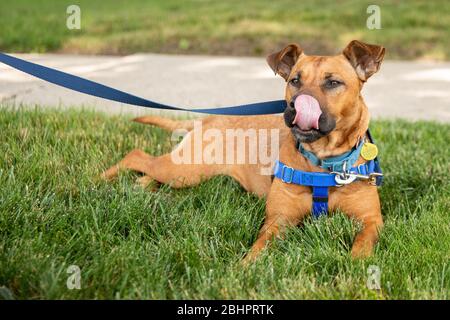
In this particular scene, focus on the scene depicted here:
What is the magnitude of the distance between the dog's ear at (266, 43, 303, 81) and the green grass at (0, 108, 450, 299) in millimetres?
777

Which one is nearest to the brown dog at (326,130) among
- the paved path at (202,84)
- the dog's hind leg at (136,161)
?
the dog's hind leg at (136,161)

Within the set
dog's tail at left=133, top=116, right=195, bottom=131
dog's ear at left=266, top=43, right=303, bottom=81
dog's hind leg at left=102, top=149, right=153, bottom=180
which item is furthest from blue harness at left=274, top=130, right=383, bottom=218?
dog's tail at left=133, top=116, right=195, bottom=131

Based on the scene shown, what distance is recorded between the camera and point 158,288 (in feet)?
9.65

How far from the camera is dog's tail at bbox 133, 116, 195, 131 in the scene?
4961 millimetres

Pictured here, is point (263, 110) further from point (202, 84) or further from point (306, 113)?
point (202, 84)

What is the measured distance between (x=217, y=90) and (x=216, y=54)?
2118 millimetres

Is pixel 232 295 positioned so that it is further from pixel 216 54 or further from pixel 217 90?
pixel 216 54

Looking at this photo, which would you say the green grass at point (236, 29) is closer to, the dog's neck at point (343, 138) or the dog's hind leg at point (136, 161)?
the dog's hind leg at point (136, 161)

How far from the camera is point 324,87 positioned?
3641mm

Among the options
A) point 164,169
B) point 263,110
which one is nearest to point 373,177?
point 263,110

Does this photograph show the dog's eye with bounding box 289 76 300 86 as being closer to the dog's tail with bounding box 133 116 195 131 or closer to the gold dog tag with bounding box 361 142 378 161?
the gold dog tag with bounding box 361 142 378 161

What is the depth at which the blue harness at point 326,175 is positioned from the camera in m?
3.73

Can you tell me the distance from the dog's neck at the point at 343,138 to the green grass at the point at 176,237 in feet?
1.27
